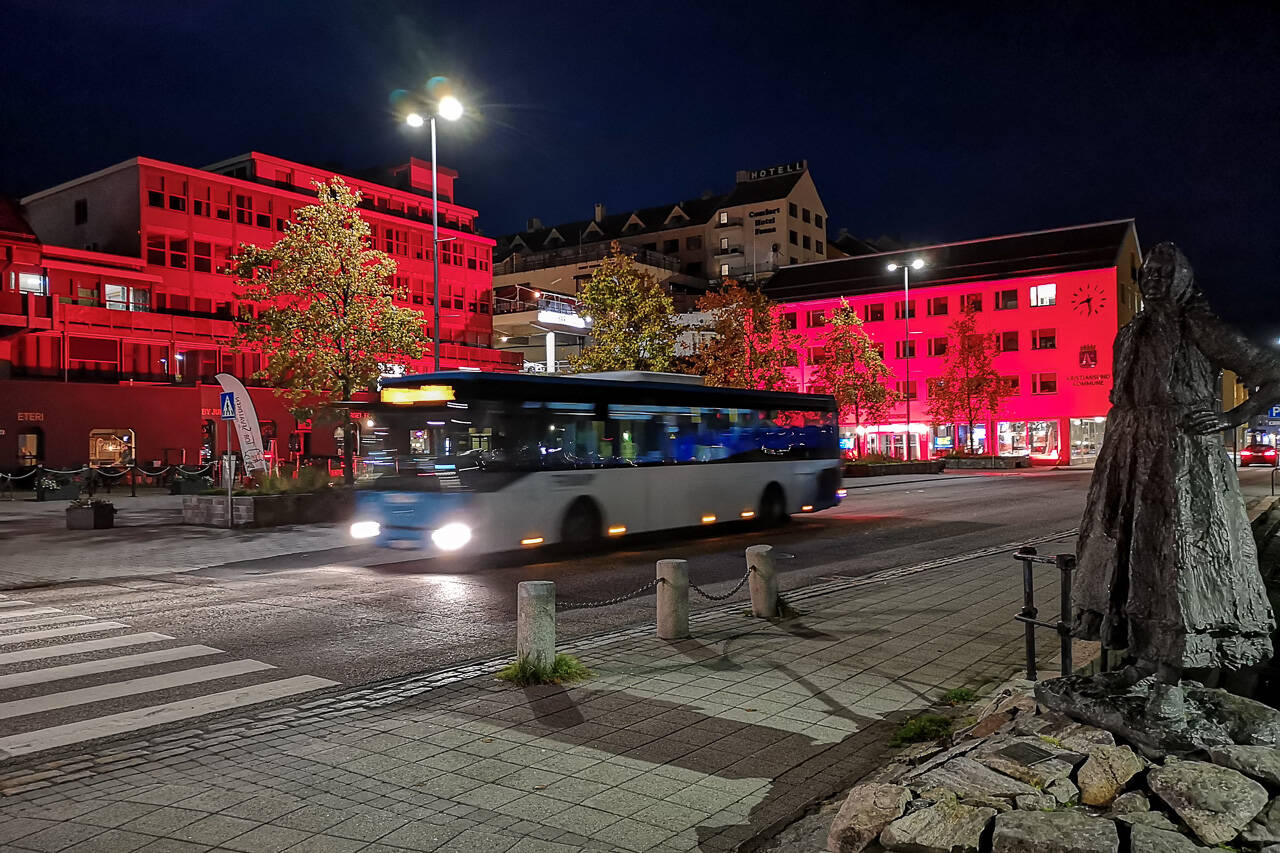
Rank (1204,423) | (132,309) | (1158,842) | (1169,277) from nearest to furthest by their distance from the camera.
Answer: (1158,842)
(1204,423)
(1169,277)
(132,309)

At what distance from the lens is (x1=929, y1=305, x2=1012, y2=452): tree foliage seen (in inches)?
2327

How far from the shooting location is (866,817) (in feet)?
13.5

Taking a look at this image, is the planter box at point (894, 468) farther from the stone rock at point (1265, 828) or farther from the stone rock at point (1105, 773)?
the stone rock at point (1265, 828)

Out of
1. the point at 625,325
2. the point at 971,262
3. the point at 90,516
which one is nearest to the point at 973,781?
the point at 90,516

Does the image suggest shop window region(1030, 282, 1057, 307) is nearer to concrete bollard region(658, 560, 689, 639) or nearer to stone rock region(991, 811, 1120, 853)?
concrete bollard region(658, 560, 689, 639)

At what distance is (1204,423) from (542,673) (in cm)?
503

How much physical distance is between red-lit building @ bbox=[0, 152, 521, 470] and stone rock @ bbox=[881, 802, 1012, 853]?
4039 centimetres

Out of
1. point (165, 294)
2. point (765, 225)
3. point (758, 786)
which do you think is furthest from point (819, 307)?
point (758, 786)

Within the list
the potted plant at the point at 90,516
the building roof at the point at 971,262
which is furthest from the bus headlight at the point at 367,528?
the building roof at the point at 971,262

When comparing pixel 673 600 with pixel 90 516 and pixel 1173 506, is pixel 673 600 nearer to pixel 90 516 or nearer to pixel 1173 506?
pixel 1173 506

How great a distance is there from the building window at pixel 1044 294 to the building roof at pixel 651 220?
26087mm

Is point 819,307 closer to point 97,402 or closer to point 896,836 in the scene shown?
point 97,402

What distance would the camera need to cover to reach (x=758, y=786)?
5.20 meters

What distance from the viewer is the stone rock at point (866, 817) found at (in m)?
4.07
